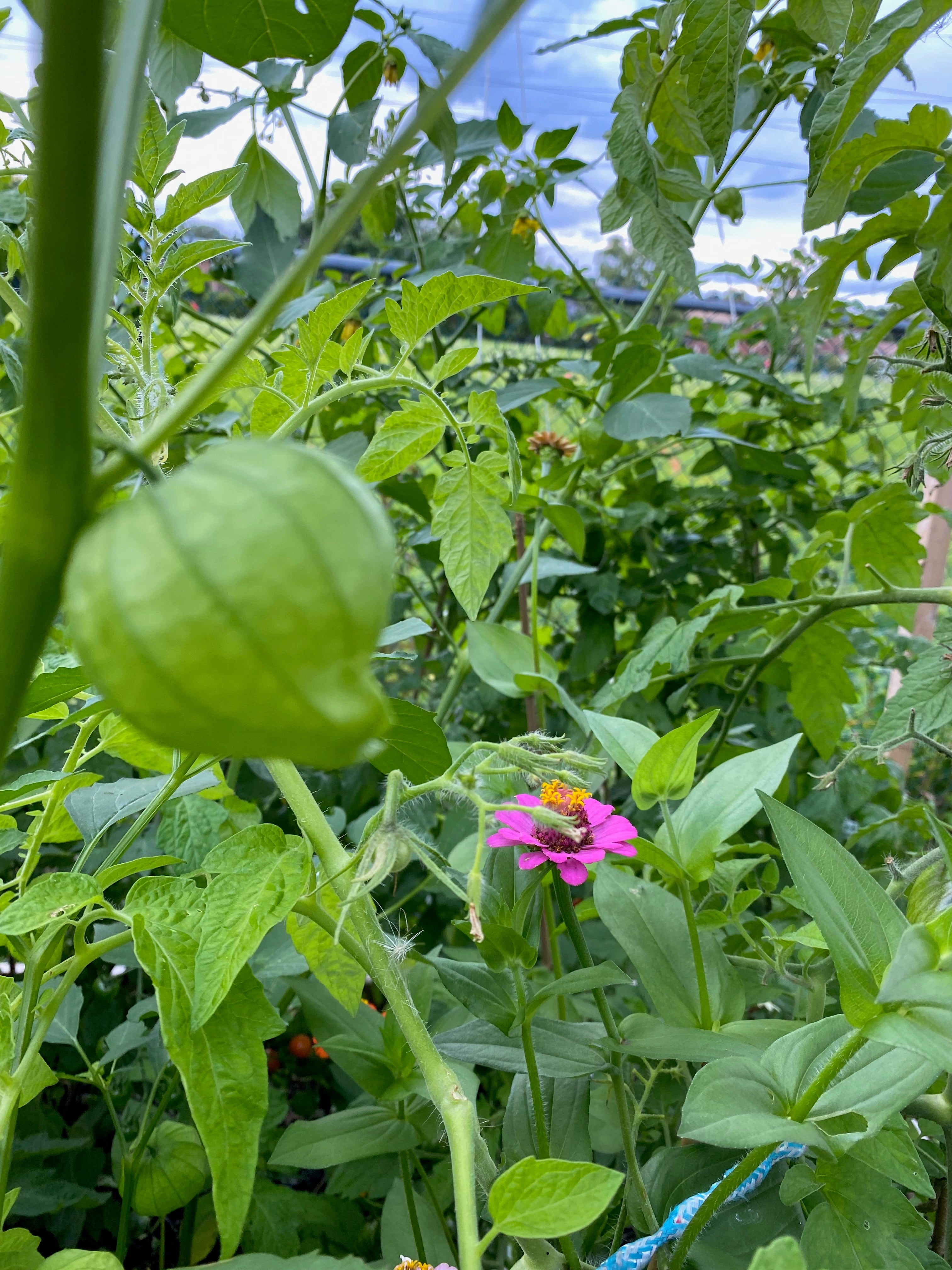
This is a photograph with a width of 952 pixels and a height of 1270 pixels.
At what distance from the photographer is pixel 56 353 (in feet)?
0.42

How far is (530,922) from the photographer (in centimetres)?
44

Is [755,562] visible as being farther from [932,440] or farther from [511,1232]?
[511,1232]

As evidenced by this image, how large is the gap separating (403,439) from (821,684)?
46cm

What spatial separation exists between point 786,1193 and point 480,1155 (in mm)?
119

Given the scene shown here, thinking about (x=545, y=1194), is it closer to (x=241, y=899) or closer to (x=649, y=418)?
(x=241, y=899)

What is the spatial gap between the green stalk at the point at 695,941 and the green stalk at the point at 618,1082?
0.04 meters

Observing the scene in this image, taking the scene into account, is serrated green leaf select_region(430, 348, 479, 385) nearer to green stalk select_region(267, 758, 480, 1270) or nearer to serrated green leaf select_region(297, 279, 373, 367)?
serrated green leaf select_region(297, 279, 373, 367)

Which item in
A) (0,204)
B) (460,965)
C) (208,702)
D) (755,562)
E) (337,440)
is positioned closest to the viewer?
(208,702)

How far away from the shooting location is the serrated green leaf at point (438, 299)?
384 millimetres

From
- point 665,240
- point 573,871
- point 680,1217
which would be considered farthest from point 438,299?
point 680,1217

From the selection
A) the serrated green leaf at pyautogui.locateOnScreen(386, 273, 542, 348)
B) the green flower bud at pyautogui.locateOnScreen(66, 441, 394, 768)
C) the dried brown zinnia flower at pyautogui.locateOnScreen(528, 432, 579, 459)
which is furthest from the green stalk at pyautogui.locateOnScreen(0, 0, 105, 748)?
the dried brown zinnia flower at pyautogui.locateOnScreen(528, 432, 579, 459)

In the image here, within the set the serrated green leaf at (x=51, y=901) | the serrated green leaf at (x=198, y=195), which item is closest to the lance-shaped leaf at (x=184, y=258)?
the serrated green leaf at (x=198, y=195)

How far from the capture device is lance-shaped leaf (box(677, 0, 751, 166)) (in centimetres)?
40

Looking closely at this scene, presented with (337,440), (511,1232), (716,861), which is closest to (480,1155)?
(511,1232)
